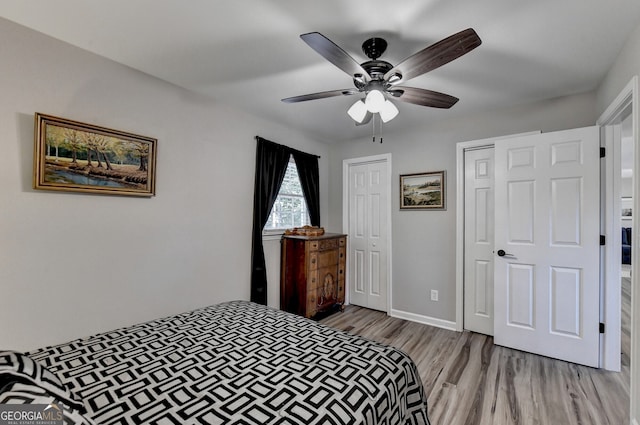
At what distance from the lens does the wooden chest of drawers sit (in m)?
3.34

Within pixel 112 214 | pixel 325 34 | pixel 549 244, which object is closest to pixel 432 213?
pixel 549 244

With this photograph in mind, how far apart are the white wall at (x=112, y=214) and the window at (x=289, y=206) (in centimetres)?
51

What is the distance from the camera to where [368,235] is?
160 inches

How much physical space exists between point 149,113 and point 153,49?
56 cm

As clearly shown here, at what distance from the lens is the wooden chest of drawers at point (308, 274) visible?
334 cm

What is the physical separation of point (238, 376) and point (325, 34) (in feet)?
6.59

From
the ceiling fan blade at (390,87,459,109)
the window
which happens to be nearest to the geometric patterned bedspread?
the ceiling fan blade at (390,87,459,109)

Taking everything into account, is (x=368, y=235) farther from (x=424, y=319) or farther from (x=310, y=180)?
(x=424, y=319)

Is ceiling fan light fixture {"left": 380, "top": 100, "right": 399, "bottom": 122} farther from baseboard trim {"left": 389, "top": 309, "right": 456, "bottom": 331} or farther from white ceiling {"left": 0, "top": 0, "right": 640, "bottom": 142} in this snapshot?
baseboard trim {"left": 389, "top": 309, "right": 456, "bottom": 331}

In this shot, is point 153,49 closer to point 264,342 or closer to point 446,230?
point 264,342

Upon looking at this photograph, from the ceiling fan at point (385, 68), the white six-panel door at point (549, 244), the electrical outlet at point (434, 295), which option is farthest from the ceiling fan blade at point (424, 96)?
the electrical outlet at point (434, 295)

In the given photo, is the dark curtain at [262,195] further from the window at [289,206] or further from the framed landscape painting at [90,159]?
the framed landscape painting at [90,159]

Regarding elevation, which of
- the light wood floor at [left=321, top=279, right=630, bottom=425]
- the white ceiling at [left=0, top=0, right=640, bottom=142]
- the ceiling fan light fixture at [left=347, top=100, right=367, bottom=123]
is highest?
the white ceiling at [left=0, top=0, right=640, bottom=142]

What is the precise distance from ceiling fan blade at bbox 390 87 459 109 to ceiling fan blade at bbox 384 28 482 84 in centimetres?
15
